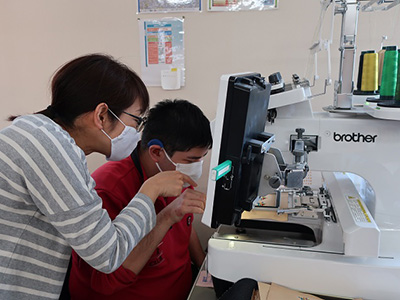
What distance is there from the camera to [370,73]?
3.59 ft

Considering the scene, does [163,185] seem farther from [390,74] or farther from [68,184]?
[390,74]

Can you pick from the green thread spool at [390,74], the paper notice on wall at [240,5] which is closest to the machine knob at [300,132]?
the green thread spool at [390,74]

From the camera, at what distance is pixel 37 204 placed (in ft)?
2.35

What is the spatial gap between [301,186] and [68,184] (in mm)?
568

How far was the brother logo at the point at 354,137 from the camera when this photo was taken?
0.89 m

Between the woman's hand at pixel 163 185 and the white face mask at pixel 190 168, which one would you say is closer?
the woman's hand at pixel 163 185

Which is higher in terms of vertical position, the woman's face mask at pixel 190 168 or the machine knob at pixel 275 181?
the machine knob at pixel 275 181

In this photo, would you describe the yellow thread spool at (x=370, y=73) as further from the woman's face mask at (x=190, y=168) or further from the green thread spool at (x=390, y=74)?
the woman's face mask at (x=190, y=168)

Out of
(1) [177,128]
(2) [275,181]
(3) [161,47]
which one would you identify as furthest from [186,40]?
(2) [275,181]

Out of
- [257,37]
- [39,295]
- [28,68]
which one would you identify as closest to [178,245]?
[39,295]

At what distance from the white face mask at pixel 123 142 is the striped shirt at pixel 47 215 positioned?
0.63 feet

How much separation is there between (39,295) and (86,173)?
1.10ft

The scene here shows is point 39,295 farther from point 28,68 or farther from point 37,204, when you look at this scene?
point 28,68

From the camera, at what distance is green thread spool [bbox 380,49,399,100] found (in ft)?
3.09
